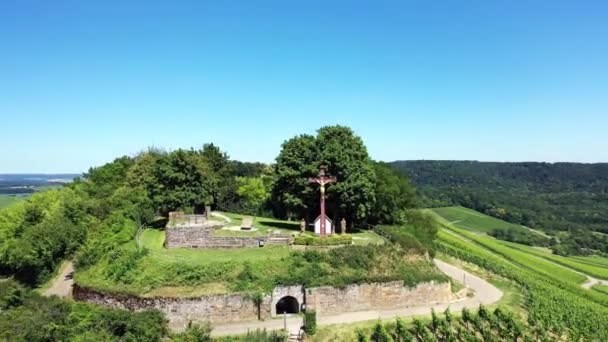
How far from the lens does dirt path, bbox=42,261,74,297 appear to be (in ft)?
108

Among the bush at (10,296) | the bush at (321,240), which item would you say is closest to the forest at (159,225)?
the bush at (10,296)

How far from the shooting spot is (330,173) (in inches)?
1534

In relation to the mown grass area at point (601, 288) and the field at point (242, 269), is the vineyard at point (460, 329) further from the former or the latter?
the mown grass area at point (601, 288)

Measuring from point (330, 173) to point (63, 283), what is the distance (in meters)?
22.4

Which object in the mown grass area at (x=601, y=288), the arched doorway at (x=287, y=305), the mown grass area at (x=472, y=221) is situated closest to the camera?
the arched doorway at (x=287, y=305)

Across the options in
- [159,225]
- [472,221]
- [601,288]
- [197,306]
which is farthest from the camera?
[472,221]

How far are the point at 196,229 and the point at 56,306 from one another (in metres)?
10.1

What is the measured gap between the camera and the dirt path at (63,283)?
32875 millimetres

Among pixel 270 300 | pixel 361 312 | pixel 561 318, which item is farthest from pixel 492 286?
pixel 270 300

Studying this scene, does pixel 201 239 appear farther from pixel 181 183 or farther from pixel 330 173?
pixel 181 183

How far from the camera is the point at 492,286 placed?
37.9 metres

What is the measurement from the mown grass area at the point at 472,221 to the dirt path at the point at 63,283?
9170cm

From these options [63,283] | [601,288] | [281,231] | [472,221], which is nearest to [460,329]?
[281,231]

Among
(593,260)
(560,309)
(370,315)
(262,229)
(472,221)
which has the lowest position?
(593,260)
